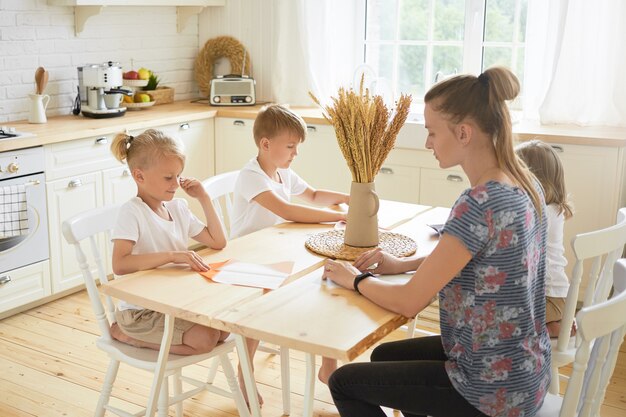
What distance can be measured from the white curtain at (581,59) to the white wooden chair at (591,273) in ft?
5.94

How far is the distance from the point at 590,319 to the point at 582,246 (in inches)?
24.9

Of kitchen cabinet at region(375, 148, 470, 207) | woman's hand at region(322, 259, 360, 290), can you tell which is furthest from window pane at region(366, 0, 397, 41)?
woman's hand at region(322, 259, 360, 290)

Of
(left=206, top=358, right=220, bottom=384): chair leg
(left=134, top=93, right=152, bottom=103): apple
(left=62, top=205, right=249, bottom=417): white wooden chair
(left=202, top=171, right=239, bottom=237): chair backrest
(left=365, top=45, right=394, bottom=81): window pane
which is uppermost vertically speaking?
(left=365, top=45, right=394, bottom=81): window pane

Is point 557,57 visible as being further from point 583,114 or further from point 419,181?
point 419,181

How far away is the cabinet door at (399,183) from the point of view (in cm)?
418

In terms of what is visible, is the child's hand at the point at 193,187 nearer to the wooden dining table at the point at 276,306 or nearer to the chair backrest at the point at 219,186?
the wooden dining table at the point at 276,306

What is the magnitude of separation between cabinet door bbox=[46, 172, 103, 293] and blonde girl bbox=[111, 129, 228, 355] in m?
1.63

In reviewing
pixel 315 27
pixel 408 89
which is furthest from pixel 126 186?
pixel 408 89

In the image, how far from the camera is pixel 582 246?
2.11m

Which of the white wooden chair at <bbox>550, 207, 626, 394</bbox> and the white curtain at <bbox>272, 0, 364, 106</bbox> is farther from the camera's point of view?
the white curtain at <bbox>272, 0, 364, 106</bbox>

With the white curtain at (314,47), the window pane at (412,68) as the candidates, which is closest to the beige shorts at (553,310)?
the window pane at (412,68)

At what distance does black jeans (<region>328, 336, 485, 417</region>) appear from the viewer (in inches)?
72.8

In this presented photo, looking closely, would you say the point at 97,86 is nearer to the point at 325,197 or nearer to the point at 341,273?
the point at 325,197

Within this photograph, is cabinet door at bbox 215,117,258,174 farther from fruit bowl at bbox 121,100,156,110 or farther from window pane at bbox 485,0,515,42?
window pane at bbox 485,0,515,42
